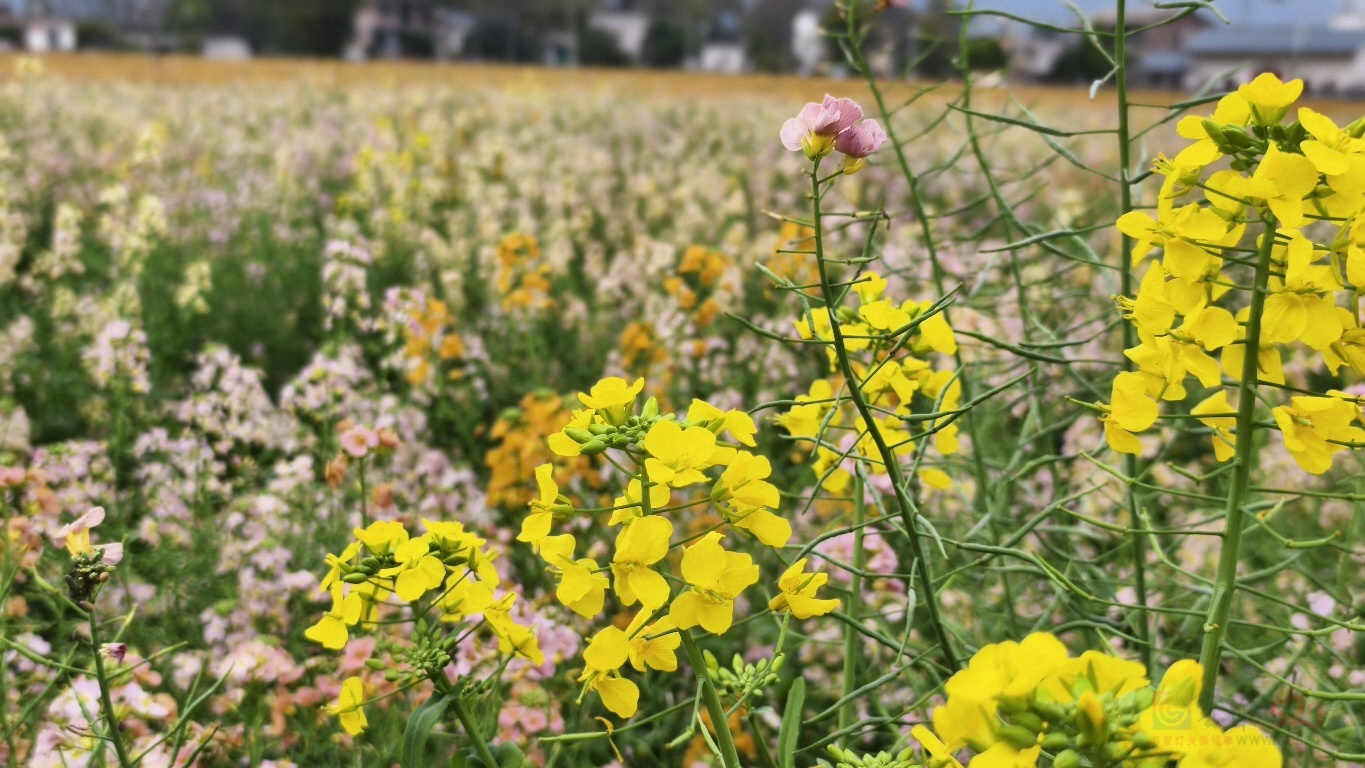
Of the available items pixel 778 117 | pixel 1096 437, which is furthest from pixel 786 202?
pixel 778 117

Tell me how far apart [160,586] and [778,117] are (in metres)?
10.4

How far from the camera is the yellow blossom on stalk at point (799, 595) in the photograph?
99cm

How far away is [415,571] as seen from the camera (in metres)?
1.02

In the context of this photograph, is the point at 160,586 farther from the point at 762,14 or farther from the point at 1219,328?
the point at 762,14

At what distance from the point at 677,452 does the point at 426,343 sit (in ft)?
7.15

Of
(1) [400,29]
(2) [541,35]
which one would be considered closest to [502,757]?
(2) [541,35]

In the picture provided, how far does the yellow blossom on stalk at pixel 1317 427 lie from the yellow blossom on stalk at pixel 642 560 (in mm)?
601

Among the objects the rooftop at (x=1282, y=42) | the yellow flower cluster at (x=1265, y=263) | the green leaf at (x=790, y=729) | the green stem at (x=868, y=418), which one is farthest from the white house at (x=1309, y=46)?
the green leaf at (x=790, y=729)

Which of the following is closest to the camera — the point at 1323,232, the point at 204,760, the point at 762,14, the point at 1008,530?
the point at 204,760

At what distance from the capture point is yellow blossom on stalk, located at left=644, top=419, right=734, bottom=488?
0.89 m

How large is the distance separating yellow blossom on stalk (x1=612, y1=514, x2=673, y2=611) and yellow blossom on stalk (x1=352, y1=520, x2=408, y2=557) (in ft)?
0.91

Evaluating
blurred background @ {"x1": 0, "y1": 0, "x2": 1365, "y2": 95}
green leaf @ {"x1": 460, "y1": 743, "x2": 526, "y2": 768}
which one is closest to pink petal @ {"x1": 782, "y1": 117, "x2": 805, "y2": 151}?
green leaf @ {"x1": 460, "y1": 743, "x2": 526, "y2": 768}

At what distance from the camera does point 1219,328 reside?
3.17ft

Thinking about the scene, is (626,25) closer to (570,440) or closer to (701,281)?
(701,281)
